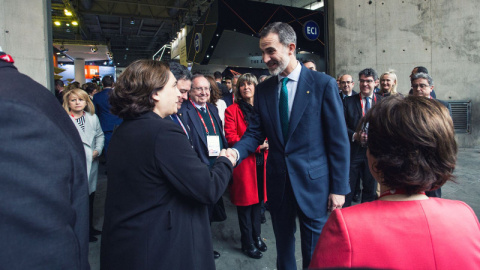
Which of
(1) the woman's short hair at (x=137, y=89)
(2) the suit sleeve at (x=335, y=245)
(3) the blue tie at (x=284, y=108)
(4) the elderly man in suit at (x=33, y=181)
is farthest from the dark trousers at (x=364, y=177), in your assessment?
(4) the elderly man in suit at (x=33, y=181)

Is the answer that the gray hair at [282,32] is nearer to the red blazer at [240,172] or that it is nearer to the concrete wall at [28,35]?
the red blazer at [240,172]

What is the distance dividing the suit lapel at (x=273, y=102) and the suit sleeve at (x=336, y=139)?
11.6 inches

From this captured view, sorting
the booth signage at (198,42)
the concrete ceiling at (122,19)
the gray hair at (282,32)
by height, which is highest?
the concrete ceiling at (122,19)

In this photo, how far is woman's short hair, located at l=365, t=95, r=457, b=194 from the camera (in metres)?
0.86

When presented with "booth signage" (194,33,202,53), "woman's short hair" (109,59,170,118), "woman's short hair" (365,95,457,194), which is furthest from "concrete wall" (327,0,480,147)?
"woman's short hair" (365,95,457,194)

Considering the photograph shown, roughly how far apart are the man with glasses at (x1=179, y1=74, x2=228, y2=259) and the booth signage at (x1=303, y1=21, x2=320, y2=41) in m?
8.31

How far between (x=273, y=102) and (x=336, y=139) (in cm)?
47

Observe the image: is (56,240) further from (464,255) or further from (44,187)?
(464,255)

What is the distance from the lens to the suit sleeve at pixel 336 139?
6.25ft

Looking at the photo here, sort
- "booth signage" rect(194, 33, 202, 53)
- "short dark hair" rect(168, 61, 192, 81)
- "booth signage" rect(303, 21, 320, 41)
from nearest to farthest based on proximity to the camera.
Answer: "short dark hair" rect(168, 61, 192, 81) < "booth signage" rect(303, 21, 320, 41) < "booth signage" rect(194, 33, 202, 53)

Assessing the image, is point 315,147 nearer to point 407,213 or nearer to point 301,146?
point 301,146

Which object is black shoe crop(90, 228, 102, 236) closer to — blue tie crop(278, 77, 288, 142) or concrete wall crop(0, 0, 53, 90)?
concrete wall crop(0, 0, 53, 90)

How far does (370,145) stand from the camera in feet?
3.18

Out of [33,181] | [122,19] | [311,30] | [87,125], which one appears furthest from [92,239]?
[122,19]
